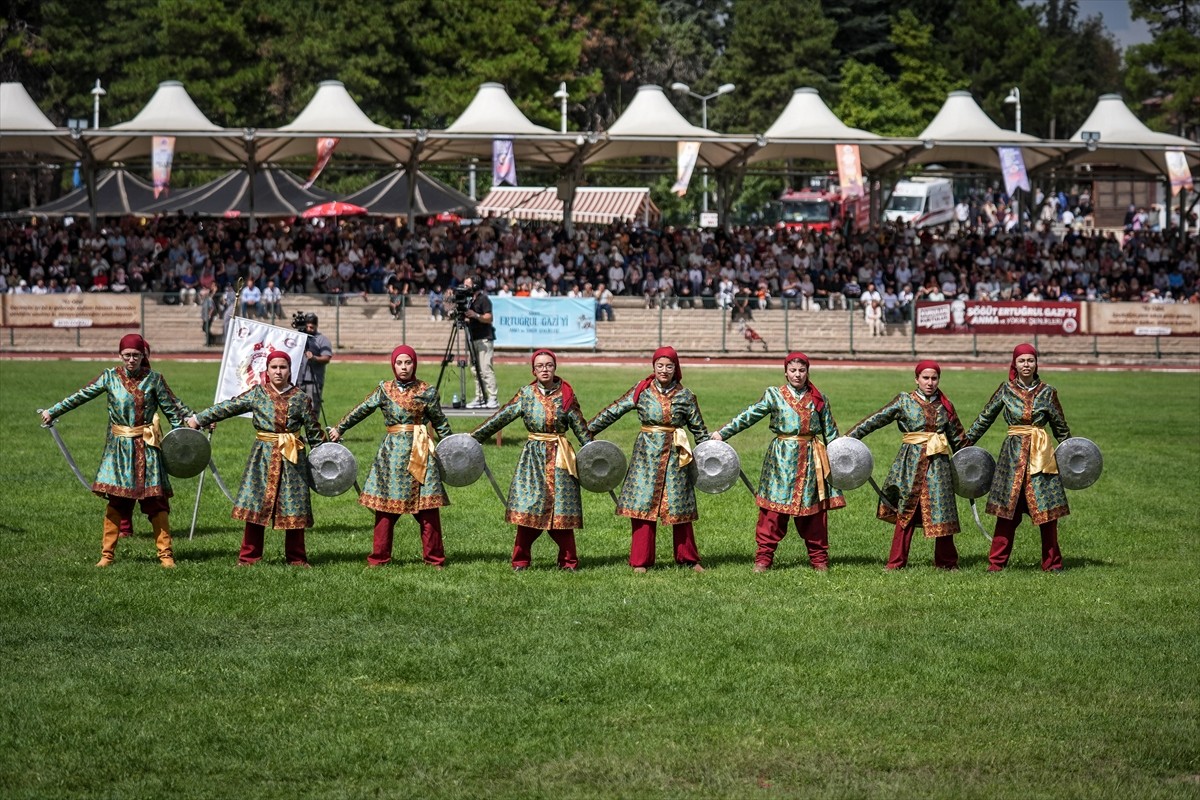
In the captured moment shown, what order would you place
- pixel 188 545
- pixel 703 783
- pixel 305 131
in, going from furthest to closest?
pixel 305 131
pixel 188 545
pixel 703 783

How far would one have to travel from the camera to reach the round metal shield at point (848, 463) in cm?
1101

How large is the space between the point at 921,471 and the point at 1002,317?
2417 centimetres

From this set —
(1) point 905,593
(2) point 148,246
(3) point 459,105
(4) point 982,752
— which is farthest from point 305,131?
(4) point 982,752

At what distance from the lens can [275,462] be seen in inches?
431

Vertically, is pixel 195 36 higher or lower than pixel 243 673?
higher

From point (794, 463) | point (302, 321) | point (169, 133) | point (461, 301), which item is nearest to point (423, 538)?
point (794, 463)

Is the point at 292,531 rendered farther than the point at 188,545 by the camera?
No

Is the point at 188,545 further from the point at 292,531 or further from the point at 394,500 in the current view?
the point at 394,500

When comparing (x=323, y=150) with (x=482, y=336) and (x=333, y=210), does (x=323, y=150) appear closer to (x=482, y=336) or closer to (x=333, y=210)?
(x=333, y=210)

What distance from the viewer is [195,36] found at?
2251 inches

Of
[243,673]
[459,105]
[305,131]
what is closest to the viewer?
[243,673]

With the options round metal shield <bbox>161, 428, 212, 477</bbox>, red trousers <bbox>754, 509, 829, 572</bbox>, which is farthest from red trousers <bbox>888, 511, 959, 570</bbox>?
round metal shield <bbox>161, 428, 212, 477</bbox>

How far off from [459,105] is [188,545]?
46880 mm

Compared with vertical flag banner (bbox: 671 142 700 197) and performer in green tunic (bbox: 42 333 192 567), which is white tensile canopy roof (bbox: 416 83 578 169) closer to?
vertical flag banner (bbox: 671 142 700 197)
